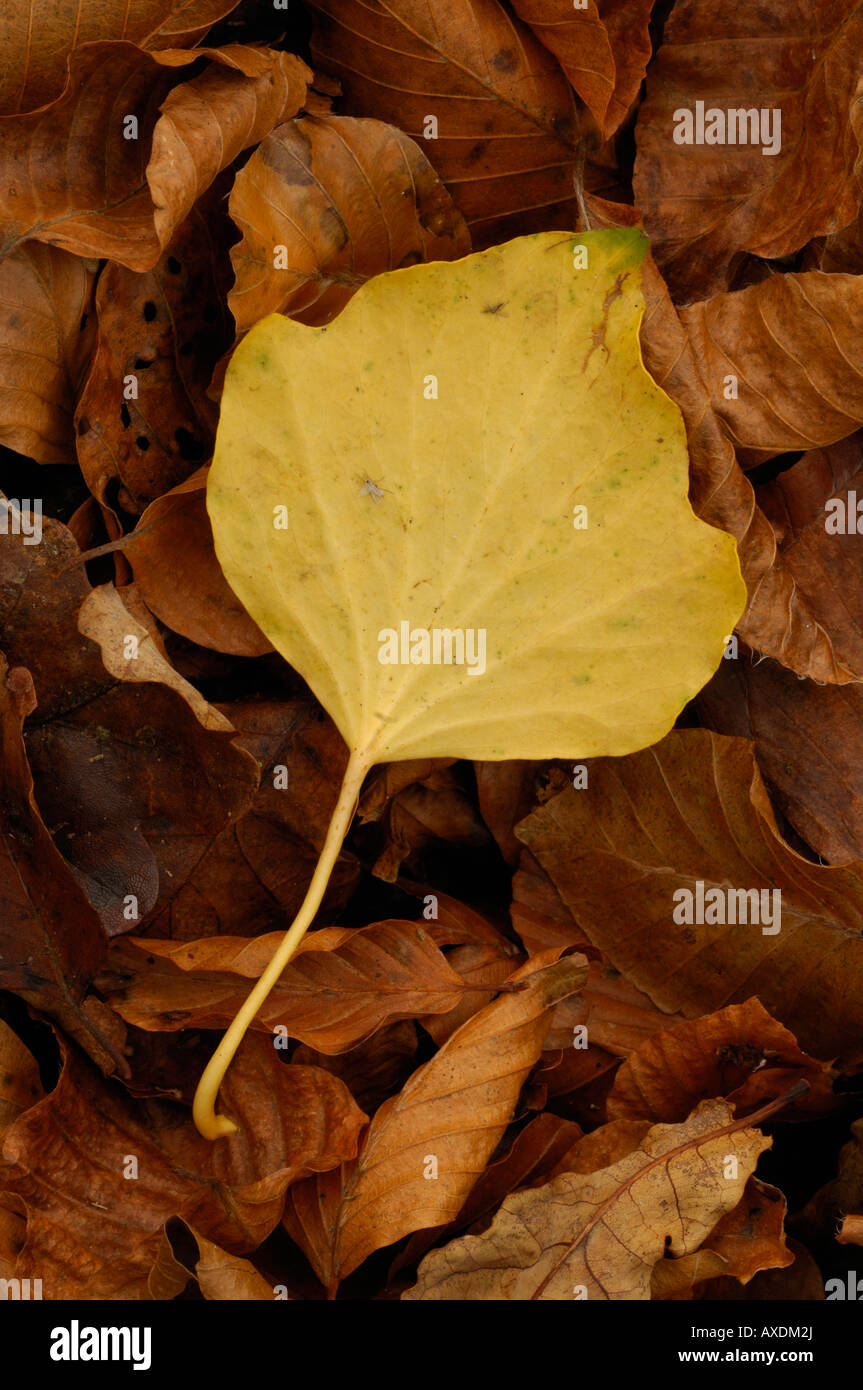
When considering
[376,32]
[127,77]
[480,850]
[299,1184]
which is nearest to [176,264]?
[127,77]

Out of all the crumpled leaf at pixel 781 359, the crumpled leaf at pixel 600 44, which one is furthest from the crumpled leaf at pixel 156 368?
the crumpled leaf at pixel 781 359

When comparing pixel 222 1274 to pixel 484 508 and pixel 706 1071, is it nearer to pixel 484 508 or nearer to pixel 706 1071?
pixel 706 1071

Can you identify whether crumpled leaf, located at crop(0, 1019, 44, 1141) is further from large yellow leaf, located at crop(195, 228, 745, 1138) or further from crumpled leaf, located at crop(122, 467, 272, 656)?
crumpled leaf, located at crop(122, 467, 272, 656)

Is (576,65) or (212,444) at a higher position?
(576,65)

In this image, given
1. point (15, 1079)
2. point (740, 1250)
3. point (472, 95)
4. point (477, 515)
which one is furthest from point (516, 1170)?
point (472, 95)

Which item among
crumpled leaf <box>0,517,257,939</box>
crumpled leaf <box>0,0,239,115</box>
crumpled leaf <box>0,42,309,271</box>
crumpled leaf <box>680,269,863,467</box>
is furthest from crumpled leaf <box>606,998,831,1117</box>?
crumpled leaf <box>0,0,239,115</box>

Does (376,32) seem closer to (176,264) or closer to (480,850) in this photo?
(176,264)
